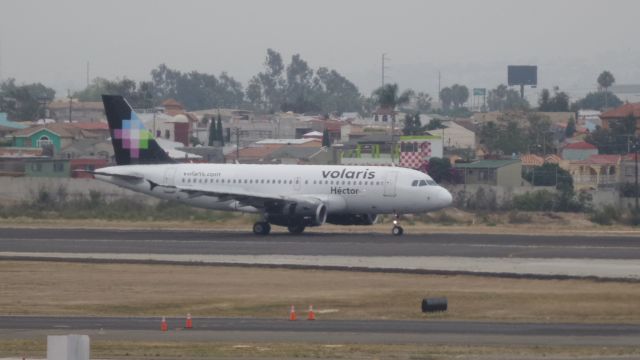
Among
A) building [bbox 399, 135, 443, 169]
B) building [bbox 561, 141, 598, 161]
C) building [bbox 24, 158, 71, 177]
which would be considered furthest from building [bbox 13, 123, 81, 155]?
building [bbox 561, 141, 598, 161]

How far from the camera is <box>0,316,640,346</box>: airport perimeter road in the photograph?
3053 centimetres

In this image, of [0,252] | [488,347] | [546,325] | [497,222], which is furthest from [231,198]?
[488,347]

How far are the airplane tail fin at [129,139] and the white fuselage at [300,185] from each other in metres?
0.75

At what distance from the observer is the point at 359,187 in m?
68.4

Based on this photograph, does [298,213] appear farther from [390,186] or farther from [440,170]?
[440,170]

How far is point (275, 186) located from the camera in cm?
7081

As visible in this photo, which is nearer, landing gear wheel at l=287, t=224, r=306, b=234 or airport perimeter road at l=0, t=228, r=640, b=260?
airport perimeter road at l=0, t=228, r=640, b=260

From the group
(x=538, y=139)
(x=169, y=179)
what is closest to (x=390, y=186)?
(x=169, y=179)

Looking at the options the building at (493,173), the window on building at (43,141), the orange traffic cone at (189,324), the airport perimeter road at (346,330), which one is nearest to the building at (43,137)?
the window on building at (43,141)

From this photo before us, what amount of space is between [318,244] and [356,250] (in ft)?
13.8

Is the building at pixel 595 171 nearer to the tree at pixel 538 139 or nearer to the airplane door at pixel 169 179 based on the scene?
the tree at pixel 538 139

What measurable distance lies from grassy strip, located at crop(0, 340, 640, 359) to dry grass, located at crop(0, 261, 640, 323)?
6.75 meters

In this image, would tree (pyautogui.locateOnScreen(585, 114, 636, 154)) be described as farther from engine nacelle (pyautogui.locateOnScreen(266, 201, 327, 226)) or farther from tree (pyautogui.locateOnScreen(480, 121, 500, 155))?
engine nacelle (pyautogui.locateOnScreen(266, 201, 327, 226))

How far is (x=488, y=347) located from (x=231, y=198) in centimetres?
4151
